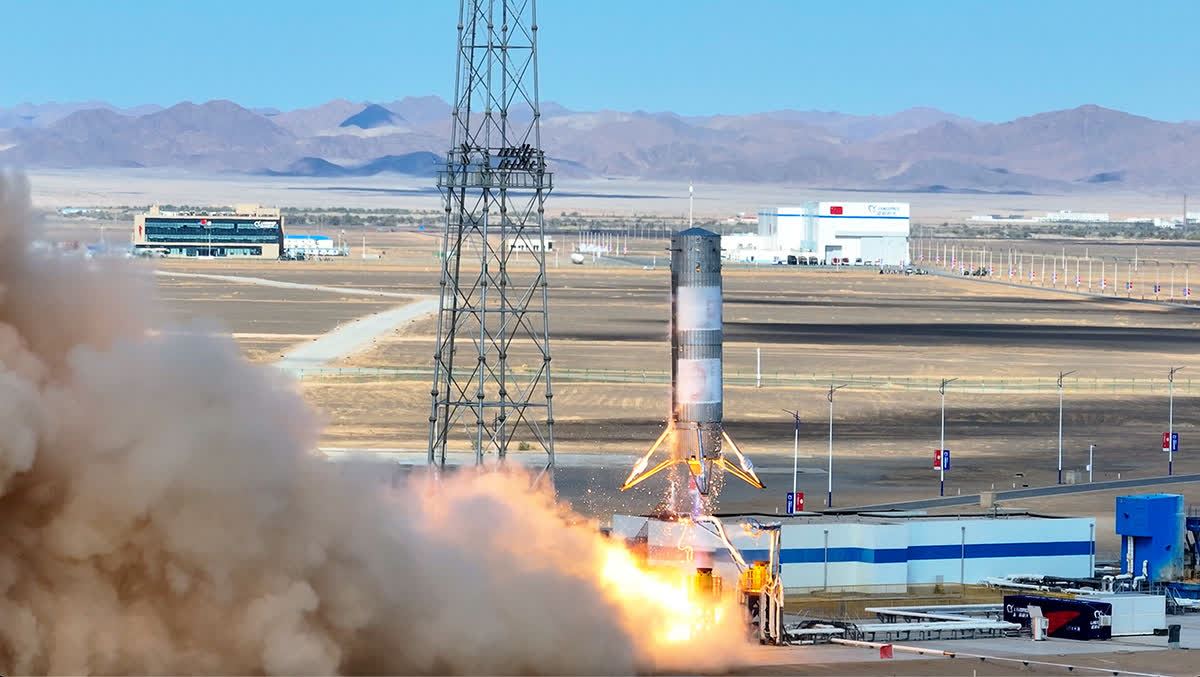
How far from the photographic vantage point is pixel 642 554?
4831 centimetres

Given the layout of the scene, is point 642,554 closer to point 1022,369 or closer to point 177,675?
point 177,675

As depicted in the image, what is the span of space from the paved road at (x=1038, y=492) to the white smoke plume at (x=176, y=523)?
26474 millimetres

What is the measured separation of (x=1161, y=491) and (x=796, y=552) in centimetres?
2342

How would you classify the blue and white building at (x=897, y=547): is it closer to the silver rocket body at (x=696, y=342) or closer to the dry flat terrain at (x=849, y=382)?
the silver rocket body at (x=696, y=342)

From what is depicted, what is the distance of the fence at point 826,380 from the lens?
10194 cm

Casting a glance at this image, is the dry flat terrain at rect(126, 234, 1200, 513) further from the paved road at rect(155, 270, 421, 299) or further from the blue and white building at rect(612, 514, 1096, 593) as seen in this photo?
the blue and white building at rect(612, 514, 1096, 593)

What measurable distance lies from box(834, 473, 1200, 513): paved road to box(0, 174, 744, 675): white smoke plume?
26.5 meters

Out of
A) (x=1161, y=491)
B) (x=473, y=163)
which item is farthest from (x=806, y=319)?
→ (x=473, y=163)

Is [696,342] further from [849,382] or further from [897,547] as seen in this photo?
[849,382]

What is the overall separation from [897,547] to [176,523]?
77.8 ft

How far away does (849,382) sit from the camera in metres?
105

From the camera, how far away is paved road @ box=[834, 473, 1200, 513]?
65.8 metres

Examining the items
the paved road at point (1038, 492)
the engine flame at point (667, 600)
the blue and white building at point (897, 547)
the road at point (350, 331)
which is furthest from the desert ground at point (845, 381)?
the engine flame at point (667, 600)

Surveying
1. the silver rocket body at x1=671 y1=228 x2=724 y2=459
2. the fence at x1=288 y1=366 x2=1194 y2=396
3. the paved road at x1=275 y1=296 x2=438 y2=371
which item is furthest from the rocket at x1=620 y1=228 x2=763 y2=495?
the paved road at x1=275 y1=296 x2=438 y2=371
